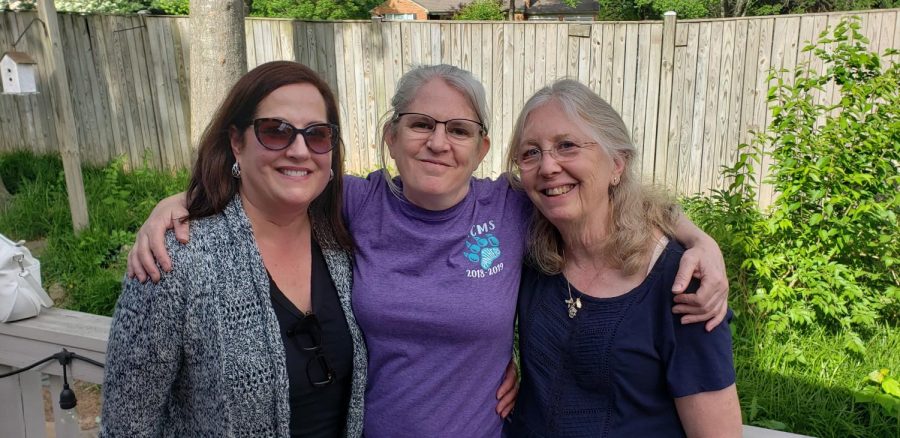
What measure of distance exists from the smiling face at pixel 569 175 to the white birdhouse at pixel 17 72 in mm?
4631

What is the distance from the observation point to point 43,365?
214cm

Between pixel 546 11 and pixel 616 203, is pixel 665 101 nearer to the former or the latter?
pixel 616 203

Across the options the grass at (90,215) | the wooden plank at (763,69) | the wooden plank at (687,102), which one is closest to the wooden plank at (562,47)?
the wooden plank at (687,102)

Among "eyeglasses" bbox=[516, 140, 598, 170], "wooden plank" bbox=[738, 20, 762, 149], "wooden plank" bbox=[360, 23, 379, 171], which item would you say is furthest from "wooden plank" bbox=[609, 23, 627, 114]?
"eyeglasses" bbox=[516, 140, 598, 170]

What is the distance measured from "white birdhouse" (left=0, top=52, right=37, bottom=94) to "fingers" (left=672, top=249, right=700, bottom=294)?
5.08m

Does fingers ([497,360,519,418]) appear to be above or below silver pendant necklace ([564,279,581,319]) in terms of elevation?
below

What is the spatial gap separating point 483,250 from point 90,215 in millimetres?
4733

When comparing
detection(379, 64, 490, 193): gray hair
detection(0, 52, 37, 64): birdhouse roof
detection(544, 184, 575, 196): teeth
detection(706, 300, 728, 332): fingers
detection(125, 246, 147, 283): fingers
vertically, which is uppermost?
detection(0, 52, 37, 64): birdhouse roof

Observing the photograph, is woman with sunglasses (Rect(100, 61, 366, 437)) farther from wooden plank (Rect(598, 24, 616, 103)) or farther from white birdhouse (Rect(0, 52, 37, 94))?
wooden plank (Rect(598, 24, 616, 103))

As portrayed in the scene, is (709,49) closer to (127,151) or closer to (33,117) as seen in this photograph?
(127,151)

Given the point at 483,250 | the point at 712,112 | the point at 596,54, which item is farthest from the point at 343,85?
the point at 483,250

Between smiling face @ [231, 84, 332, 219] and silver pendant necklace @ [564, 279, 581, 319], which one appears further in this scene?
silver pendant necklace @ [564, 279, 581, 319]

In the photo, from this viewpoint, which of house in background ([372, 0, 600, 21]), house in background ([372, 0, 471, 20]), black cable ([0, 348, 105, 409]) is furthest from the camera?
house in background ([372, 0, 471, 20])

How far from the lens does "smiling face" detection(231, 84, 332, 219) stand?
1.65 metres
